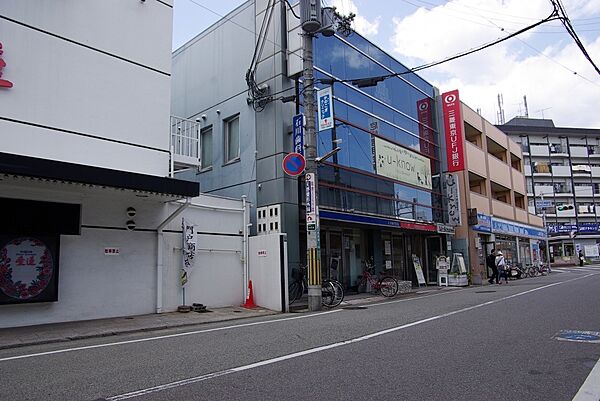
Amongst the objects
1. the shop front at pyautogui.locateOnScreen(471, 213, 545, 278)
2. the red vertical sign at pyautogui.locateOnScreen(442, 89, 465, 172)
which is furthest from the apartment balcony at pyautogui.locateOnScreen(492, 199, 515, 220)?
the red vertical sign at pyautogui.locateOnScreen(442, 89, 465, 172)

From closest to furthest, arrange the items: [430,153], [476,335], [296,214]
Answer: [476,335], [296,214], [430,153]

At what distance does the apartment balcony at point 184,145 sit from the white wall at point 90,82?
509 mm

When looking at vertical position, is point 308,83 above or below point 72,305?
above

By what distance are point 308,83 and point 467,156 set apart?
17.6 metres

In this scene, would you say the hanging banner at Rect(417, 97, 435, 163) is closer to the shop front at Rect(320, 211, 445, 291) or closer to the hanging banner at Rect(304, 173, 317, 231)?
the shop front at Rect(320, 211, 445, 291)

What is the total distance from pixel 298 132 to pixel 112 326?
28.2ft

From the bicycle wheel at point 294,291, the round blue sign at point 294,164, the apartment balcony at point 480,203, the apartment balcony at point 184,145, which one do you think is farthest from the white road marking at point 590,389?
the apartment balcony at point 480,203

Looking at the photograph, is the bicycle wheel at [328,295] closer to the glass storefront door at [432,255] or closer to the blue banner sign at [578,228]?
the glass storefront door at [432,255]

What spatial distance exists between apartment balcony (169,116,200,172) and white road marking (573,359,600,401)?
1092 cm

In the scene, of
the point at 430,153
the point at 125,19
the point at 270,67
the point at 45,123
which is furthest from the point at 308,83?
the point at 430,153

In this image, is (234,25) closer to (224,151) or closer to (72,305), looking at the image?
(224,151)

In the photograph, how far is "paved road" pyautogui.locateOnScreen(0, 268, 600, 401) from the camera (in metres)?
4.86

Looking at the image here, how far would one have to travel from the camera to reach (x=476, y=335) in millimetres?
8094

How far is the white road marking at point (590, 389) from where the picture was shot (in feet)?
15.0
